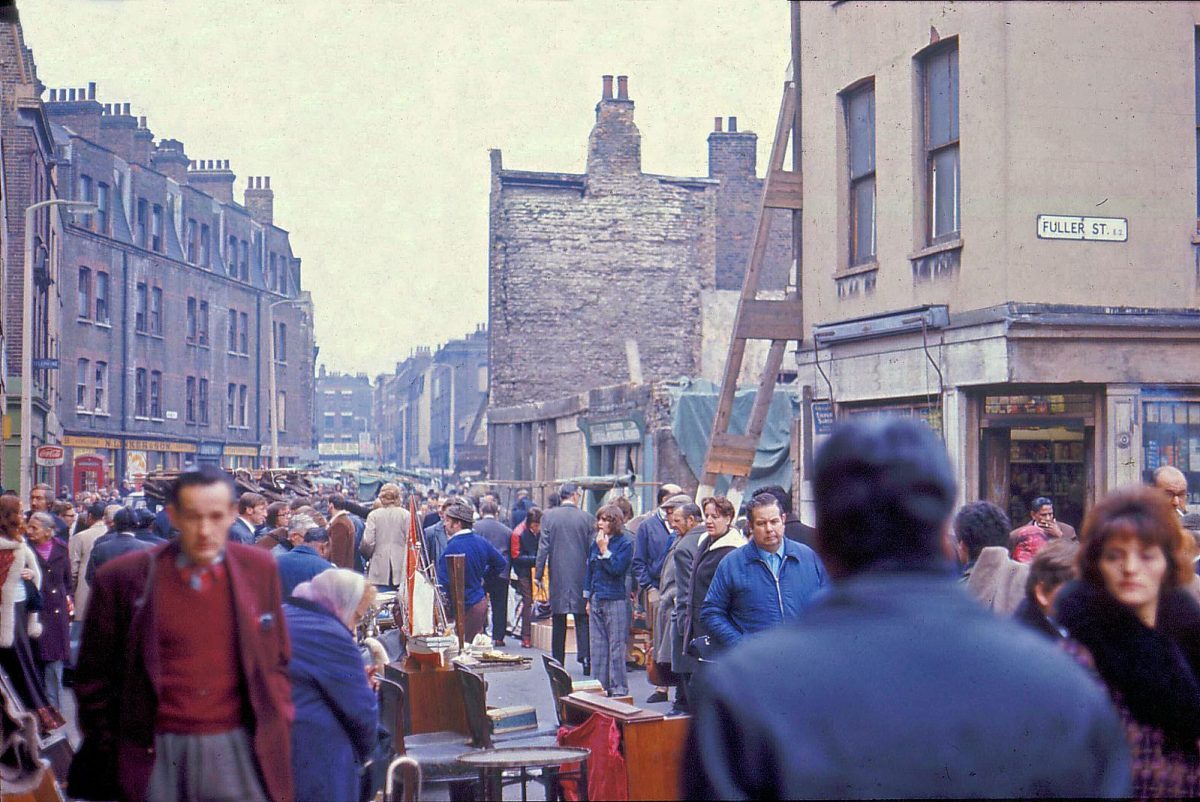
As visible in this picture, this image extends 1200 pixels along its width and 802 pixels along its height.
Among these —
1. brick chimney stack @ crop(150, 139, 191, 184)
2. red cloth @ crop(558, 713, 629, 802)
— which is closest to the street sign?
red cloth @ crop(558, 713, 629, 802)

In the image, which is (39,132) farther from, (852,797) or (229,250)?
(852,797)

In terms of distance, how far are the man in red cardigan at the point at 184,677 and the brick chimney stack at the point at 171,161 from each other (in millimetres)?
55390

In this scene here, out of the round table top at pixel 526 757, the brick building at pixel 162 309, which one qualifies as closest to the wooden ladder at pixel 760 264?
the round table top at pixel 526 757

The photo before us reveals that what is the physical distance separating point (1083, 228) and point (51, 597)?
10224mm

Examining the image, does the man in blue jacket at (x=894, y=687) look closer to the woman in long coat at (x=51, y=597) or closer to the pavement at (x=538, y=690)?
the pavement at (x=538, y=690)

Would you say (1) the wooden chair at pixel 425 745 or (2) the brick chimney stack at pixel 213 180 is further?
(2) the brick chimney stack at pixel 213 180

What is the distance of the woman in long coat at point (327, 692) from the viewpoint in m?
5.48

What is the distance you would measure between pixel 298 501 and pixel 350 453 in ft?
470

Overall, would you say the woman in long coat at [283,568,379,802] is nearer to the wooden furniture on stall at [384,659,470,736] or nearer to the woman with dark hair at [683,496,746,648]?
the wooden furniture on stall at [384,659,470,736]

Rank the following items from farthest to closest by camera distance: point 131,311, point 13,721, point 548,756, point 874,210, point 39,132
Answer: point 131,311 → point 39,132 → point 874,210 → point 548,756 → point 13,721

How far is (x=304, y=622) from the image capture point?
5527 mm

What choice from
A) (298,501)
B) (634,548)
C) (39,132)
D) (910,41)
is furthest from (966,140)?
(39,132)

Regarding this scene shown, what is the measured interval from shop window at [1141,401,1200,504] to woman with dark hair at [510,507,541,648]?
8.28 metres

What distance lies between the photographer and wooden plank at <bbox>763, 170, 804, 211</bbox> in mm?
17688
